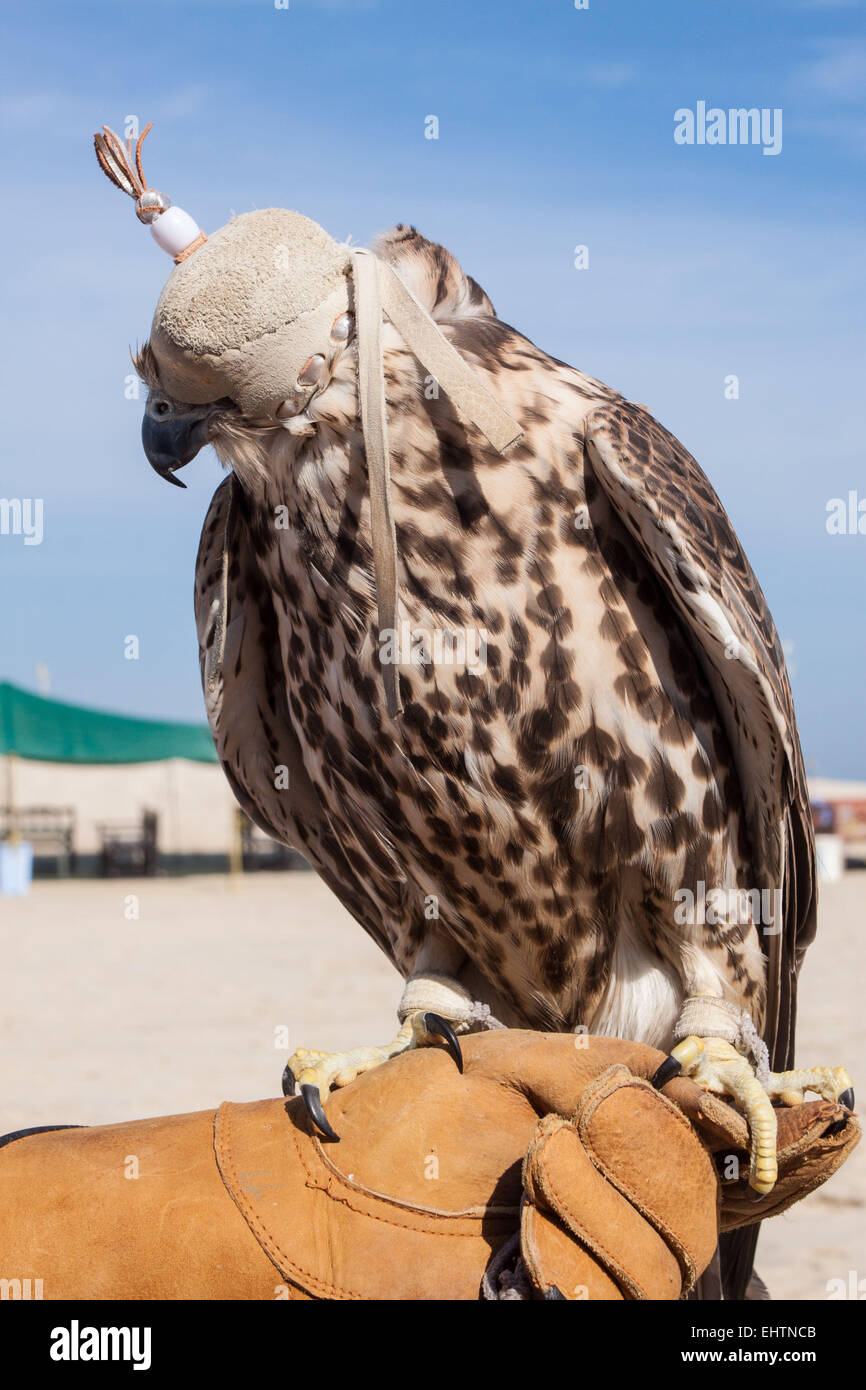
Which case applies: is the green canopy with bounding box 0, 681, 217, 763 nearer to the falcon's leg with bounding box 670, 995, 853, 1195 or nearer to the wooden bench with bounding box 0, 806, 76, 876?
the wooden bench with bounding box 0, 806, 76, 876

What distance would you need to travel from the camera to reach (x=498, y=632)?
273 centimetres

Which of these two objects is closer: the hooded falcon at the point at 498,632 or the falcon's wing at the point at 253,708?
the hooded falcon at the point at 498,632

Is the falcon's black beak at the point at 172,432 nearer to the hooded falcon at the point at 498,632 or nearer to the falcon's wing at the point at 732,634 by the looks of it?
the hooded falcon at the point at 498,632

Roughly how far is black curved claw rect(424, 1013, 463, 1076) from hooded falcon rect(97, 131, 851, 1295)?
0.5 inches

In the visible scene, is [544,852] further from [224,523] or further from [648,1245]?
[224,523]

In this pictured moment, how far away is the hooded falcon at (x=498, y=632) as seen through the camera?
2557mm

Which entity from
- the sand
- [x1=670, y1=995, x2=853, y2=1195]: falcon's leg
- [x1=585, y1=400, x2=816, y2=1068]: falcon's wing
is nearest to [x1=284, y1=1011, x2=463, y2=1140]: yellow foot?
[x1=670, y1=995, x2=853, y2=1195]: falcon's leg

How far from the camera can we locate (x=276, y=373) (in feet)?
8.17

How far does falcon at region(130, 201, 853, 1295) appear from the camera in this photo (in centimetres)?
268

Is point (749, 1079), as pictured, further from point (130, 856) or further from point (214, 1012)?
point (130, 856)

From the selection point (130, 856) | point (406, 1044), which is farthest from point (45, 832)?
point (406, 1044)

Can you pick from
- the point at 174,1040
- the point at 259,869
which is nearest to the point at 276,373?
the point at 174,1040

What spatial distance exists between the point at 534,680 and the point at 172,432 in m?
0.85

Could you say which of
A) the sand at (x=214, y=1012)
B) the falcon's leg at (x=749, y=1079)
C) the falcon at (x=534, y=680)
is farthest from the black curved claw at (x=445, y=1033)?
the sand at (x=214, y=1012)
